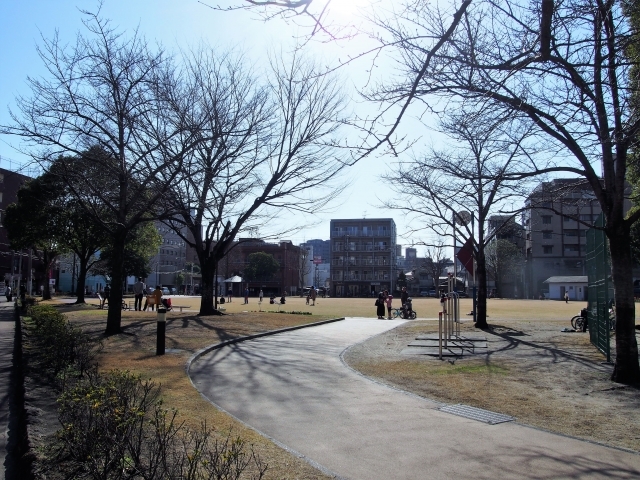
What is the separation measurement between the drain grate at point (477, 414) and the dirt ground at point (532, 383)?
216 millimetres

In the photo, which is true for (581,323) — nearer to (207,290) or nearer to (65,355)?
(207,290)

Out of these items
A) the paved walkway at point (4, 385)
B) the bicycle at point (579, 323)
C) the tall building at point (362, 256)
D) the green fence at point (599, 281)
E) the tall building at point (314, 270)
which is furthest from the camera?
the tall building at point (314, 270)

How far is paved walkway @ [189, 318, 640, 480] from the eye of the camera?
15.7 feet

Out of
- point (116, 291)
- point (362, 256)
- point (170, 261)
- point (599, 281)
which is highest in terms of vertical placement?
point (362, 256)

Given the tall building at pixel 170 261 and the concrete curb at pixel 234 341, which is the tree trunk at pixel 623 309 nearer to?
the concrete curb at pixel 234 341

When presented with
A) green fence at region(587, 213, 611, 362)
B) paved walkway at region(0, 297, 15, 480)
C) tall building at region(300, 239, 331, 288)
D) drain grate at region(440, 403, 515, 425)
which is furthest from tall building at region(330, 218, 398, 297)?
drain grate at region(440, 403, 515, 425)

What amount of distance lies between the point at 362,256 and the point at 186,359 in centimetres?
8509

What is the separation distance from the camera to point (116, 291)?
15281 mm

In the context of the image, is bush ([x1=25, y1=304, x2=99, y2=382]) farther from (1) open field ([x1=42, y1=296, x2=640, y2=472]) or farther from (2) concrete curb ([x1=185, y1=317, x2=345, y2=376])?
(2) concrete curb ([x1=185, y1=317, x2=345, y2=376])

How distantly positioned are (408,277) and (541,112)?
98.9 metres

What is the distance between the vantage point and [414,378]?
9.80m

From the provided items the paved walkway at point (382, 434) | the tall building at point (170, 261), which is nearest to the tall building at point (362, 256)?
the tall building at point (170, 261)

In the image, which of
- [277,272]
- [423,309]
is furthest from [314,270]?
[423,309]

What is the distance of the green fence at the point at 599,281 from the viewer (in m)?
11.3
